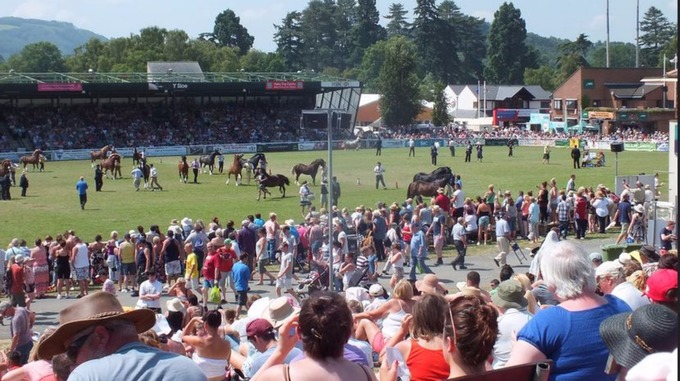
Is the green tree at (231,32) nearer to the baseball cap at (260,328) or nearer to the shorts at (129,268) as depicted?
the shorts at (129,268)

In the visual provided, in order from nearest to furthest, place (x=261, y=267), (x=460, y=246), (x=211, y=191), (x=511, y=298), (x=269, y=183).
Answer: (x=511, y=298)
(x=261, y=267)
(x=460, y=246)
(x=269, y=183)
(x=211, y=191)

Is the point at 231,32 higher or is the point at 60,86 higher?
the point at 231,32

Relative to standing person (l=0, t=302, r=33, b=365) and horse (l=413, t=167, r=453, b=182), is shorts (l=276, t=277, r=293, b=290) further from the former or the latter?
horse (l=413, t=167, r=453, b=182)

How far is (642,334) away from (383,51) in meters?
109

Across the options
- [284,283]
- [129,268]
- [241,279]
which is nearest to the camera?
[241,279]

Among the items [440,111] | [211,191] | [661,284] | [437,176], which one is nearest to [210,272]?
[661,284]

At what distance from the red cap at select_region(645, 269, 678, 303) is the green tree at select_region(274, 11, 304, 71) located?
5470 inches

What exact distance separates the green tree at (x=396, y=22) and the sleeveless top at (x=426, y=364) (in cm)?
15496

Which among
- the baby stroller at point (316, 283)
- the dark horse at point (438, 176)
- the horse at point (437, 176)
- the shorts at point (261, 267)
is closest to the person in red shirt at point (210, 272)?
the baby stroller at point (316, 283)

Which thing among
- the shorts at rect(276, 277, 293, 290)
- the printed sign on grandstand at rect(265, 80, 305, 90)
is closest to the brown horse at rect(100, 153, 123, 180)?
the shorts at rect(276, 277, 293, 290)

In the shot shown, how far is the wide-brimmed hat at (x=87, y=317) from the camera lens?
390 centimetres

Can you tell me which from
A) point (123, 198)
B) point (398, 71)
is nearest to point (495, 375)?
point (123, 198)

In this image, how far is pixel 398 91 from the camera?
290ft

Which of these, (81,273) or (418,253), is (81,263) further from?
(418,253)
